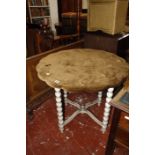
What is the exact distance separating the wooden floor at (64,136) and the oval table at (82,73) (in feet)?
0.26

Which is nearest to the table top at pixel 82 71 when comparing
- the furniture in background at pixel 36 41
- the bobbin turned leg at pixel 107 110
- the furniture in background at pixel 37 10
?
the bobbin turned leg at pixel 107 110

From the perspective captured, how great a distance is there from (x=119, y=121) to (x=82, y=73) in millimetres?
502

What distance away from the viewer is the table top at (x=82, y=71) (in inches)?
44.5

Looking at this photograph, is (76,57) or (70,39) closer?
(76,57)

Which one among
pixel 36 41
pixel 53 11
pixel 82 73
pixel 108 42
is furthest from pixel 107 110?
pixel 53 11

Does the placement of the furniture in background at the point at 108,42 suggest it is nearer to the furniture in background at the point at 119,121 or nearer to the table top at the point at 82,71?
the table top at the point at 82,71

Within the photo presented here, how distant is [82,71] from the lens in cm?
129

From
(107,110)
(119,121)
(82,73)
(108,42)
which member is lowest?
(107,110)

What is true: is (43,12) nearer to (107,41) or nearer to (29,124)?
(107,41)

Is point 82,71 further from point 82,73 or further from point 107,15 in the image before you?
point 107,15

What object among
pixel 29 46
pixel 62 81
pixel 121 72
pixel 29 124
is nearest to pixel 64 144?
pixel 29 124
